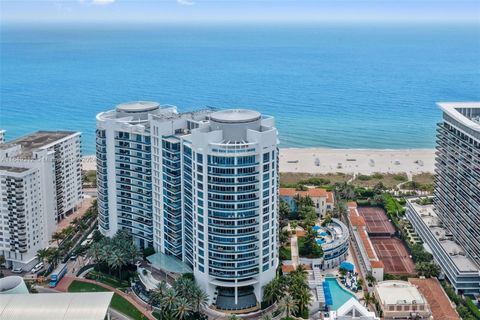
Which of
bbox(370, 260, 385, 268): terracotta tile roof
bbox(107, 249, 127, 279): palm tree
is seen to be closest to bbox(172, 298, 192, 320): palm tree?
bbox(107, 249, 127, 279): palm tree

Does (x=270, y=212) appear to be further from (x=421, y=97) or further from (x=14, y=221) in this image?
(x=421, y=97)

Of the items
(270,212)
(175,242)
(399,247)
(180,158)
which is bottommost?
(399,247)

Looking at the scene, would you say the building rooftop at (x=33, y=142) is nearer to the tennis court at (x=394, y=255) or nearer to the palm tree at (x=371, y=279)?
the palm tree at (x=371, y=279)

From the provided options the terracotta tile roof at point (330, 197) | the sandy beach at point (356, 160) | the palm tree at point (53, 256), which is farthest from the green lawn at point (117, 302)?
the sandy beach at point (356, 160)

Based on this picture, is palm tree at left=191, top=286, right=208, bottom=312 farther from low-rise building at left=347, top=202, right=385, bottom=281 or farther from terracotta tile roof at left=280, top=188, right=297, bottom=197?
terracotta tile roof at left=280, top=188, right=297, bottom=197

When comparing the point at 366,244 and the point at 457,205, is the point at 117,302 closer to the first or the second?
the point at 366,244

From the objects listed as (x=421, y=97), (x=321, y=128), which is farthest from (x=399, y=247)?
(x=421, y=97)
